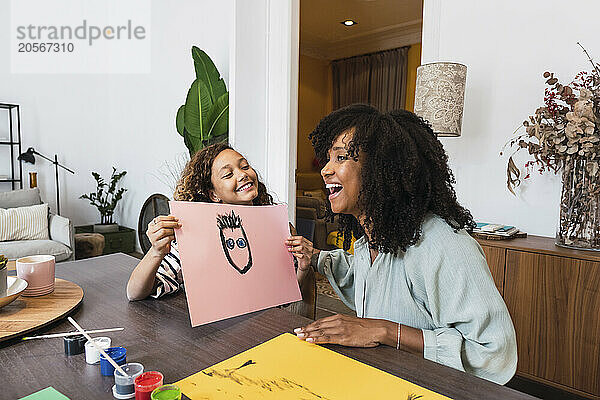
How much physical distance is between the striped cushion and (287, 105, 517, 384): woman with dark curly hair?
10.8 feet

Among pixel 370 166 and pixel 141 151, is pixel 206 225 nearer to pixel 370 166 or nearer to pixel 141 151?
pixel 370 166

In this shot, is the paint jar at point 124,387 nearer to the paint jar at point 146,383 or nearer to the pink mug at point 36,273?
the paint jar at point 146,383

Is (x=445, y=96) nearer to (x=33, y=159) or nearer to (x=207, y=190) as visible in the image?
(x=207, y=190)

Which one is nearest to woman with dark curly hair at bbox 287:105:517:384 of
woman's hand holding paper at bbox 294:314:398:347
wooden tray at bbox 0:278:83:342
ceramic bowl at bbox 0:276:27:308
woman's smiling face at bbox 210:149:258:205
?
woman's hand holding paper at bbox 294:314:398:347

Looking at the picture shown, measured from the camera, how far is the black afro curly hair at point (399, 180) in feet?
3.47

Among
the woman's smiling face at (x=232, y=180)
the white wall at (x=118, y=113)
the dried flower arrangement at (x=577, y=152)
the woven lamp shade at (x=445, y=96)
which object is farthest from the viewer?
the white wall at (x=118, y=113)

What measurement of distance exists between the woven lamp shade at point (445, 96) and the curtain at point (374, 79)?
158 inches

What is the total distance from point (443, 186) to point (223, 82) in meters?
2.90

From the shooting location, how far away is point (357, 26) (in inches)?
247

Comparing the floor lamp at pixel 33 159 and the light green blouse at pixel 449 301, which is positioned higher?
the floor lamp at pixel 33 159

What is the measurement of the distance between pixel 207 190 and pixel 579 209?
1.60m

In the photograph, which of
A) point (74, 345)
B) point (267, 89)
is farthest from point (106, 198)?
point (74, 345)

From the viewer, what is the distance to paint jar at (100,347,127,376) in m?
0.82

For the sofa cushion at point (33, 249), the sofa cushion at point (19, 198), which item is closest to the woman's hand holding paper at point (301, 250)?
the sofa cushion at point (33, 249)
